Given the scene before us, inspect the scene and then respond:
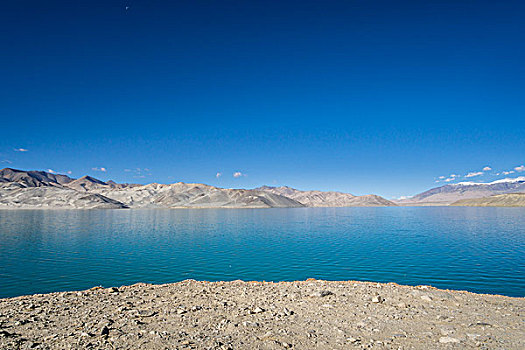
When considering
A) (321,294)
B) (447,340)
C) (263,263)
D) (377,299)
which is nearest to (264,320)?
(321,294)

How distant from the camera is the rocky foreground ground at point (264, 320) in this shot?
9.71m

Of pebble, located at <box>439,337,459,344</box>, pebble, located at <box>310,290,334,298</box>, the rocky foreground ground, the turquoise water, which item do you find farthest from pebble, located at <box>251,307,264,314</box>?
the turquoise water

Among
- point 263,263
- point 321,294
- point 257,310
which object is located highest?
point 257,310

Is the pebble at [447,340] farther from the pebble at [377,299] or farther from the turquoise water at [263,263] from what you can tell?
the turquoise water at [263,263]

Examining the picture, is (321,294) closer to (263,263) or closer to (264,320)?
(264,320)

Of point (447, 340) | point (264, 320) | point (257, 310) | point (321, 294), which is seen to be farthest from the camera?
point (321, 294)

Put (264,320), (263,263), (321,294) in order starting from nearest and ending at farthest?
(264,320)
(321,294)
(263,263)

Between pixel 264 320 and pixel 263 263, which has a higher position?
pixel 264 320

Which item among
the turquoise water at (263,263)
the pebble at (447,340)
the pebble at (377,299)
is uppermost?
the pebble at (447,340)

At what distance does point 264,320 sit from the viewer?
11898 mm

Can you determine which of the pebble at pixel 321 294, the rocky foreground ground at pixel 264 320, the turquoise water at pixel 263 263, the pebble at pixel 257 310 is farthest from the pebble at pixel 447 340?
the turquoise water at pixel 263 263

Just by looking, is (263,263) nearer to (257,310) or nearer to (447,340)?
(257,310)

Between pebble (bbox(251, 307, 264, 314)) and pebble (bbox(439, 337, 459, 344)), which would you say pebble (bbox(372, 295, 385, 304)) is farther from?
pebble (bbox(251, 307, 264, 314))

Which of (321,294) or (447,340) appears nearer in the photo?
(447,340)
